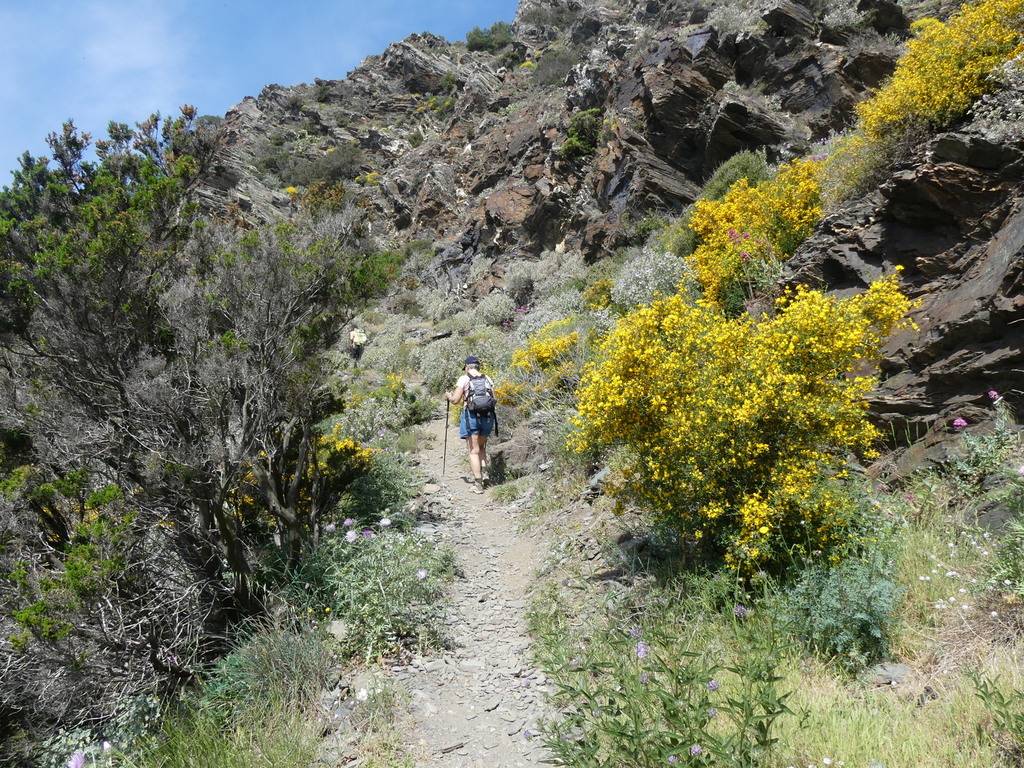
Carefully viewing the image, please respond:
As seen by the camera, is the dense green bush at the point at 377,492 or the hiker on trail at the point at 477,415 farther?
the hiker on trail at the point at 477,415

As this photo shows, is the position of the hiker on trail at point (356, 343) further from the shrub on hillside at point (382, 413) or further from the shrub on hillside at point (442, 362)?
the shrub on hillside at point (382, 413)

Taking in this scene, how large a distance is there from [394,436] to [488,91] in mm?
32195

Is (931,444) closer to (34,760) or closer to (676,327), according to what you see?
(676,327)

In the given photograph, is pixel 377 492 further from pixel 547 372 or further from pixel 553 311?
pixel 553 311

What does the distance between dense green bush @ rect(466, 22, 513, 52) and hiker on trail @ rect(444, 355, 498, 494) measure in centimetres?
4755

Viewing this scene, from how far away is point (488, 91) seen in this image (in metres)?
36.1

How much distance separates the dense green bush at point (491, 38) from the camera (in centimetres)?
4759

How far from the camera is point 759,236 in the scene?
356 inches

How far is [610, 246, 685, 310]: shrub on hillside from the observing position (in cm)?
1050

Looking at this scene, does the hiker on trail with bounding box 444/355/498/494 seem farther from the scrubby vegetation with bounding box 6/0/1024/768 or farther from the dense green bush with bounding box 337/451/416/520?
the scrubby vegetation with bounding box 6/0/1024/768

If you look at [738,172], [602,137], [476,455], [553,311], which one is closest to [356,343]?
[553,311]

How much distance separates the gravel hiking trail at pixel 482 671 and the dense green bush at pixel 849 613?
5.47 feet

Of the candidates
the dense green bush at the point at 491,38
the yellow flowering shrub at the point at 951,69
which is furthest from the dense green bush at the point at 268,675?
the dense green bush at the point at 491,38

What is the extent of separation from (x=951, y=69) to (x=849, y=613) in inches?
260
